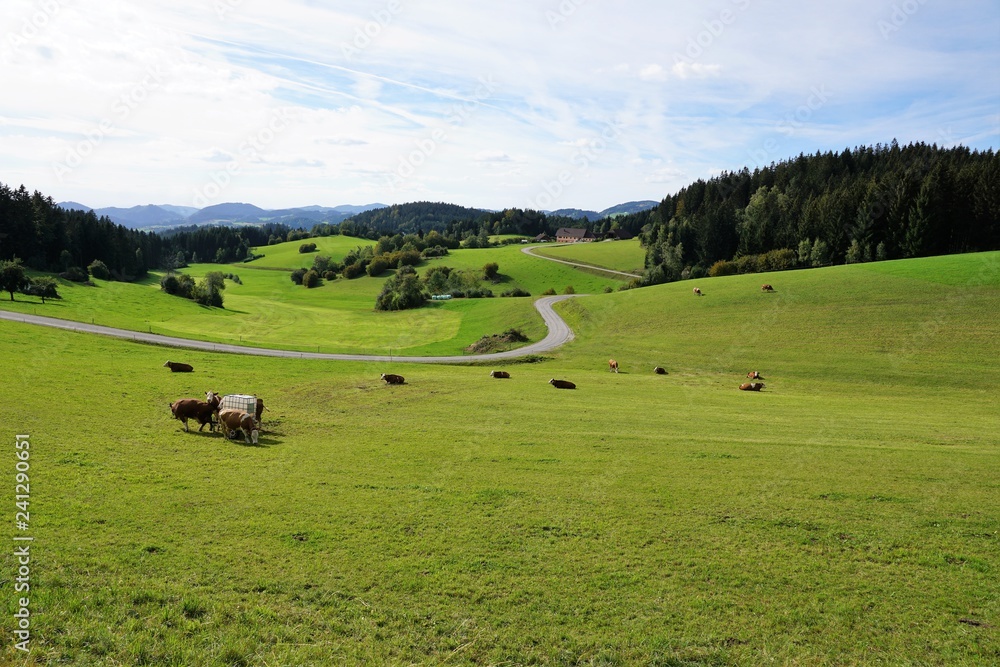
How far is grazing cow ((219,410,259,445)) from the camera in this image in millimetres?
22375

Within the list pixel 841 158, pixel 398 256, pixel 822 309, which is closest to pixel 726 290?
pixel 822 309

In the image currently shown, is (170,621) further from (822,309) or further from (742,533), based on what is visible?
(822,309)

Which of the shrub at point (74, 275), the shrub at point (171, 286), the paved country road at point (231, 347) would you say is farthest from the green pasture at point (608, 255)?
the shrub at point (74, 275)

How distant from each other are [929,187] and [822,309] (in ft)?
145

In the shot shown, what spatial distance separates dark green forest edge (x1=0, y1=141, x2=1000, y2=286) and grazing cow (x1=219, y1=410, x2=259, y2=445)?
95682 mm

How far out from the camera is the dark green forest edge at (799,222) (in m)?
86.6

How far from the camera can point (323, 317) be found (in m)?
97.8

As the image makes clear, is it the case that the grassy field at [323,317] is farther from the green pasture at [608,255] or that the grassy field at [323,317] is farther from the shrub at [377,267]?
the shrub at [377,267]

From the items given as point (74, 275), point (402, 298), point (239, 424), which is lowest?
point (239, 424)

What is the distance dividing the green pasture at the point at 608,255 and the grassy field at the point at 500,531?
11157cm

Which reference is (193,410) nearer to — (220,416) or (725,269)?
(220,416)

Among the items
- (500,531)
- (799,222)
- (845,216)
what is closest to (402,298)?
(799,222)

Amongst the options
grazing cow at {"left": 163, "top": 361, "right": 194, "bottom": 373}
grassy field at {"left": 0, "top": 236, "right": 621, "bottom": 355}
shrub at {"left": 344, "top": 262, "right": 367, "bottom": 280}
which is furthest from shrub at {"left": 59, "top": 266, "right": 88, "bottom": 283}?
grazing cow at {"left": 163, "top": 361, "right": 194, "bottom": 373}

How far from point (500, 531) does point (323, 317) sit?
8959 centimetres
